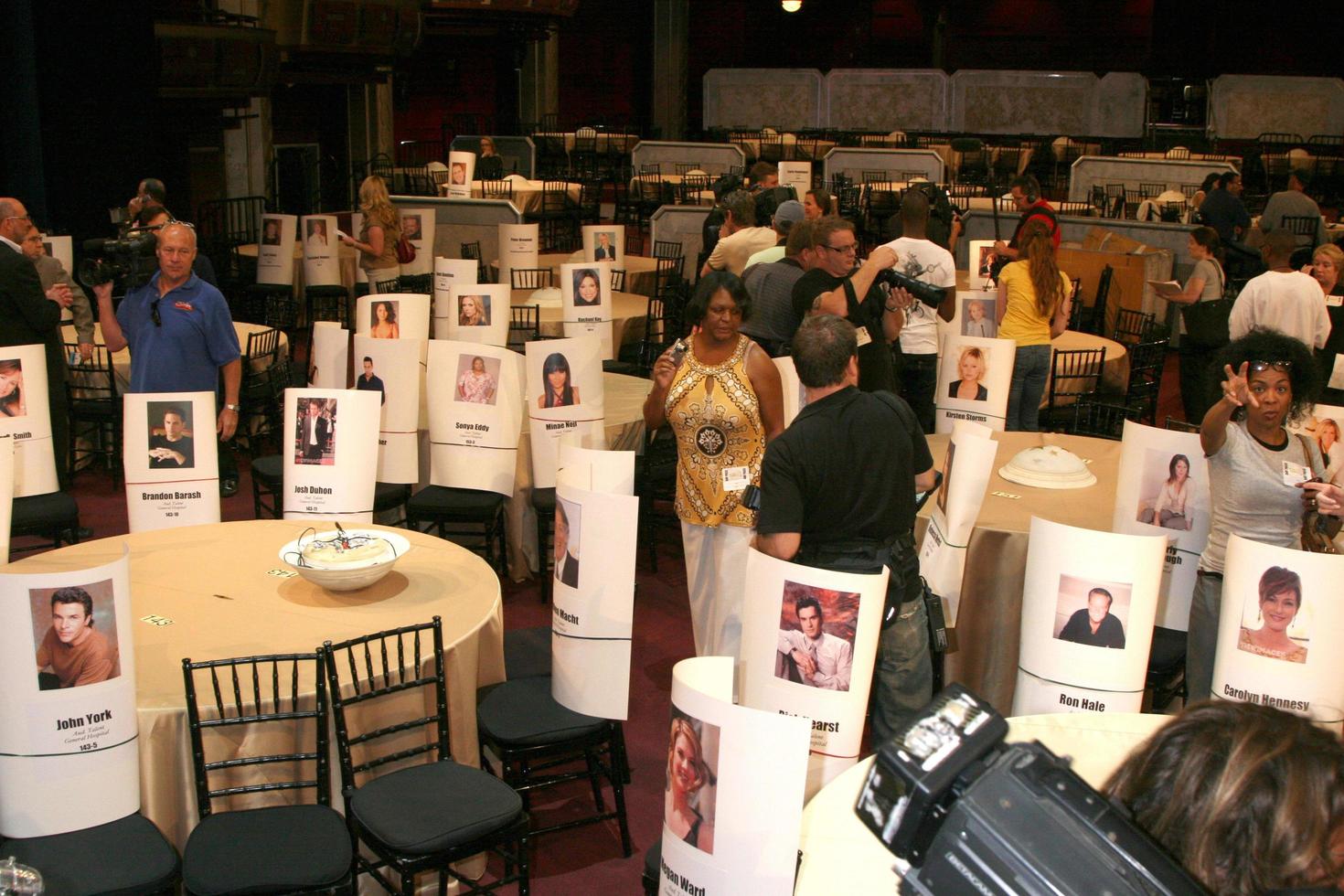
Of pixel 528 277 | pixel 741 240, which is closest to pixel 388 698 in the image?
pixel 741 240

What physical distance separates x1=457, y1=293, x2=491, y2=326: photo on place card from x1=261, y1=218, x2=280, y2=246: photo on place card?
13.4ft

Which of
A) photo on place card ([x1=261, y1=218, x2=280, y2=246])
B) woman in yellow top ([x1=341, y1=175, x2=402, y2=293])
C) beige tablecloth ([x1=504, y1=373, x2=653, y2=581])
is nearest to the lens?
beige tablecloth ([x1=504, y1=373, x2=653, y2=581])

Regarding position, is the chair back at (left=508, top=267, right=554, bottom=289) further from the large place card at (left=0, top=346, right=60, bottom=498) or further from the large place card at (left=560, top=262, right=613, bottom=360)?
the large place card at (left=0, top=346, right=60, bottom=498)

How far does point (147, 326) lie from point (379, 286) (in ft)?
13.2

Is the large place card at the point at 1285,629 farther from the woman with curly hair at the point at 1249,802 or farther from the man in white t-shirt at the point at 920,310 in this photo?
the man in white t-shirt at the point at 920,310

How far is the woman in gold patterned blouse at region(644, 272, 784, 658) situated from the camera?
4.05 meters

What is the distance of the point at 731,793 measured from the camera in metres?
2.29

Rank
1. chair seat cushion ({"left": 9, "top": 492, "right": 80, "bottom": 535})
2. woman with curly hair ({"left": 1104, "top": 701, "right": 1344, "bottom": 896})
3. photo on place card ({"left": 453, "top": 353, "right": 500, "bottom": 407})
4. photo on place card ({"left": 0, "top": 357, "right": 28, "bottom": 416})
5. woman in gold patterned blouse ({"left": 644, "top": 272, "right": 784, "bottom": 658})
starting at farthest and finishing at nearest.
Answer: photo on place card ({"left": 453, "top": 353, "right": 500, "bottom": 407}) → chair seat cushion ({"left": 9, "top": 492, "right": 80, "bottom": 535}) → photo on place card ({"left": 0, "top": 357, "right": 28, "bottom": 416}) → woman in gold patterned blouse ({"left": 644, "top": 272, "right": 784, "bottom": 658}) → woman with curly hair ({"left": 1104, "top": 701, "right": 1344, "bottom": 896})

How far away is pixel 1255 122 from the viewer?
2061 cm

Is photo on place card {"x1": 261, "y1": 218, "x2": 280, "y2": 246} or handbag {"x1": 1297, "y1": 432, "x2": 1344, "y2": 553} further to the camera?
photo on place card {"x1": 261, "y1": 218, "x2": 280, "y2": 246}

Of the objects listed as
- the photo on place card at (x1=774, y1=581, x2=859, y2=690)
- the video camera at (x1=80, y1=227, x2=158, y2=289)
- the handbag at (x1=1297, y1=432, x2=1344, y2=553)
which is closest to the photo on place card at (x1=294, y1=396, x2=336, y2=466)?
the video camera at (x1=80, y1=227, x2=158, y2=289)

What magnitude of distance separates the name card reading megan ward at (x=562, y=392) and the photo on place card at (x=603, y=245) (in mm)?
4060

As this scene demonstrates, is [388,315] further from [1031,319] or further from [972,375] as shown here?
[1031,319]

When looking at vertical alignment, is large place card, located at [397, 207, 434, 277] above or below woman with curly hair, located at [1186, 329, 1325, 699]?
above
